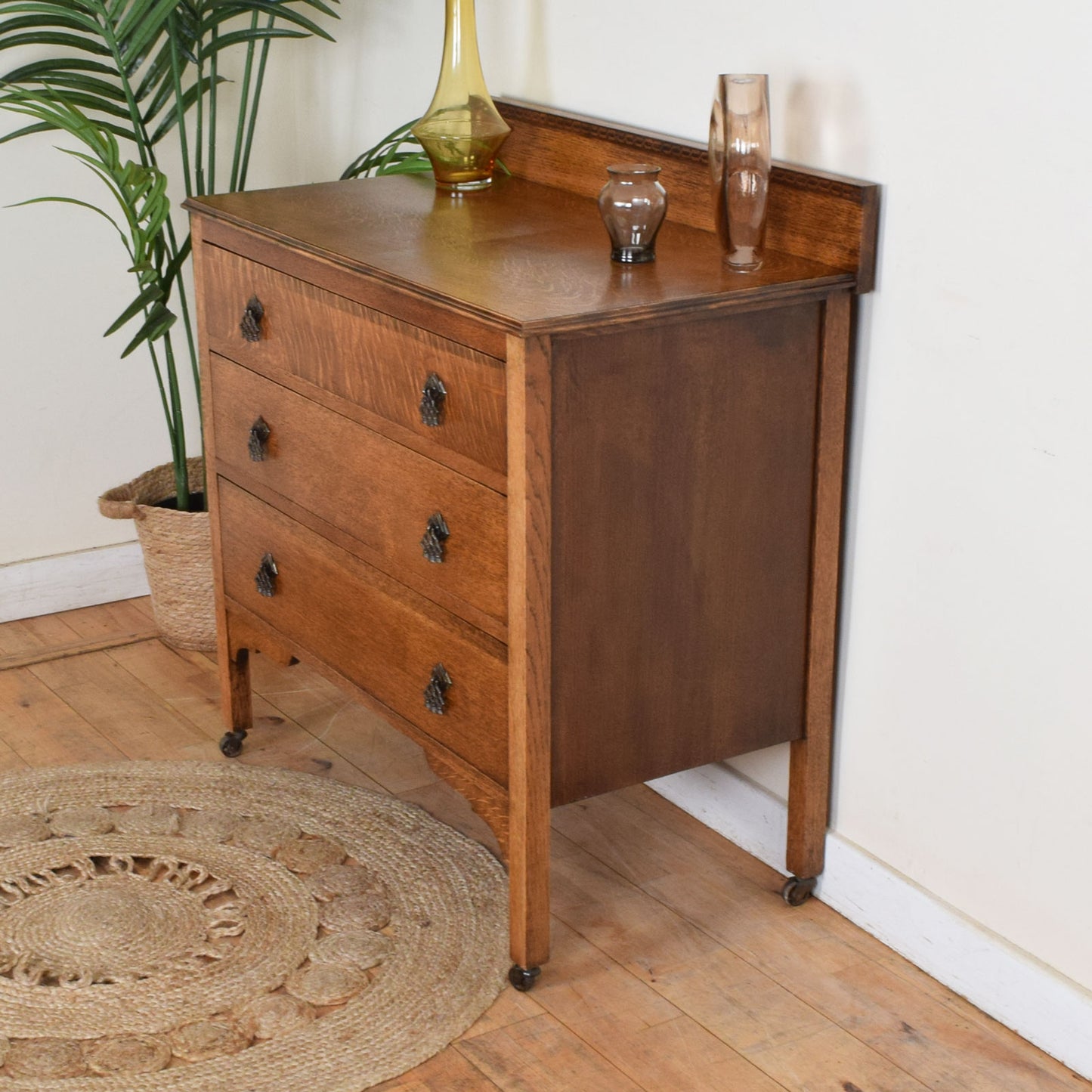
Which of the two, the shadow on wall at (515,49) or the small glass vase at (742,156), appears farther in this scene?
the shadow on wall at (515,49)

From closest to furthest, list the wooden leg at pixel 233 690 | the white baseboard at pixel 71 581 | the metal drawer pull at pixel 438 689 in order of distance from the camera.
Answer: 1. the metal drawer pull at pixel 438 689
2. the wooden leg at pixel 233 690
3. the white baseboard at pixel 71 581

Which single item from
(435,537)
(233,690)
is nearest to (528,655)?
(435,537)

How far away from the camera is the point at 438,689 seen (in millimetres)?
2158

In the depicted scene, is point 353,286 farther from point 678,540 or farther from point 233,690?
point 233,690

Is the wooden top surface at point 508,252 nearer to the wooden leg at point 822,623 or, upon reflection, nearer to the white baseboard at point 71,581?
the wooden leg at point 822,623

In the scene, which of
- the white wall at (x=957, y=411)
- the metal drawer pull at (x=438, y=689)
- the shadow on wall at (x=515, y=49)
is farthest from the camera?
the shadow on wall at (x=515, y=49)

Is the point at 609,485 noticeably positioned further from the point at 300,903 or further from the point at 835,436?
the point at 300,903

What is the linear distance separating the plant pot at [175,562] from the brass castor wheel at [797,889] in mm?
1304

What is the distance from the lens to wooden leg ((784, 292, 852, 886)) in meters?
2.07

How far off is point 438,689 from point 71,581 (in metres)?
1.54

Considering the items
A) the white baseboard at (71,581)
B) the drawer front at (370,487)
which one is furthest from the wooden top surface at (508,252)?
the white baseboard at (71,581)

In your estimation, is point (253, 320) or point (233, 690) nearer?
point (253, 320)

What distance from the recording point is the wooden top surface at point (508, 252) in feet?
6.25

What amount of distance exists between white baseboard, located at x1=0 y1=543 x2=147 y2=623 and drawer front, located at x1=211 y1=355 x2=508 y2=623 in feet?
3.10
